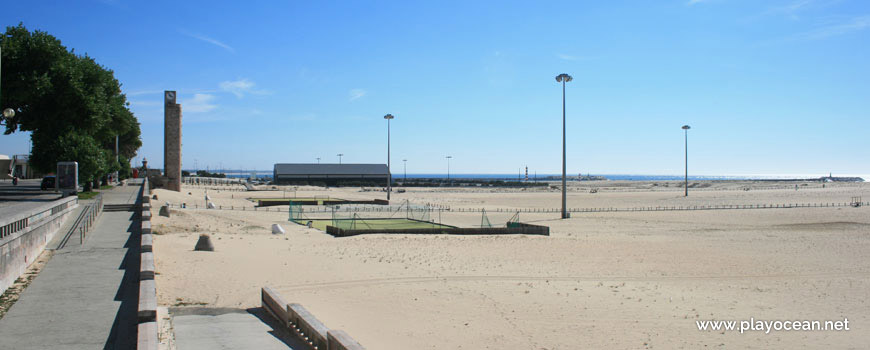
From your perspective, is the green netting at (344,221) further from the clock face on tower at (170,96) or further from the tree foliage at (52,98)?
the clock face on tower at (170,96)

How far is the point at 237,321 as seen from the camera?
10.3 meters

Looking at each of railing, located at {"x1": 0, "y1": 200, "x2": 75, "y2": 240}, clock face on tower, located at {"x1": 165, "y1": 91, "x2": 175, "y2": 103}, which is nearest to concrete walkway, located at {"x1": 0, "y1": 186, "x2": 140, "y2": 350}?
railing, located at {"x1": 0, "y1": 200, "x2": 75, "y2": 240}

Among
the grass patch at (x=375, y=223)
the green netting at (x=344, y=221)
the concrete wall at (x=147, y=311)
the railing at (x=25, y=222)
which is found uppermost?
the railing at (x=25, y=222)

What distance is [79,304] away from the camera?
10.9 metres

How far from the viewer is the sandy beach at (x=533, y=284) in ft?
34.9

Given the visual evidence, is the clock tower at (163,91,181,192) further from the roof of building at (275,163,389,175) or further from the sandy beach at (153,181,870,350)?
the roof of building at (275,163,389,175)

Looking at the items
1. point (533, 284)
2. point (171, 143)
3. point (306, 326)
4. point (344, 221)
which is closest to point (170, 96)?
point (171, 143)

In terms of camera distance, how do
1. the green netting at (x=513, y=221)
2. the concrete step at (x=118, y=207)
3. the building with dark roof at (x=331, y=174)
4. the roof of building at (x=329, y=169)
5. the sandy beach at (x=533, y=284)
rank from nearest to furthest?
the sandy beach at (x=533, y=284), the green netting at (x=513, y=221), the concrete step at (x=118, y=207), the building with dark roof at (x=331, y=174), the roof of building at (x=329, y=169)

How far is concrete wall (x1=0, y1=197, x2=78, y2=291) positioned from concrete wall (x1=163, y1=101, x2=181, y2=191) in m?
36.0

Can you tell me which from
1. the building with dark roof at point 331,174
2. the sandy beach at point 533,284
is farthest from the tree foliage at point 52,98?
the building with dark roof at point 331,174

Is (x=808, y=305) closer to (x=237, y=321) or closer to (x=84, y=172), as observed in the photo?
(x=237, y=321)

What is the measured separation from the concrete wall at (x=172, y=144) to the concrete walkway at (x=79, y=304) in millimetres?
39053

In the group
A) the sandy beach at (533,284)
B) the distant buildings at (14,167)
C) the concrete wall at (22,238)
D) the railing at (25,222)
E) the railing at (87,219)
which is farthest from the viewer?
the distant buildings at (14,167)

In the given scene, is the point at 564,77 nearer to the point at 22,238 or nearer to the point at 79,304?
the point at 22,238
